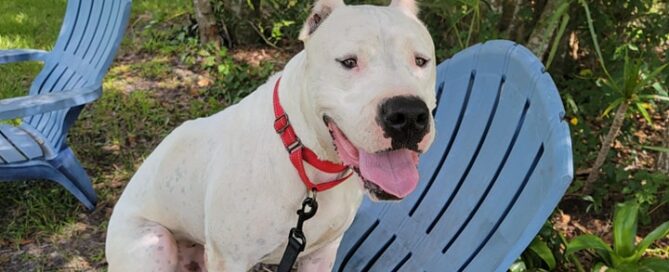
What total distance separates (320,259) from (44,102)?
66.3 inches

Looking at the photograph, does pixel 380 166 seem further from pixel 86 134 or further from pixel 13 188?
pixel 86 134

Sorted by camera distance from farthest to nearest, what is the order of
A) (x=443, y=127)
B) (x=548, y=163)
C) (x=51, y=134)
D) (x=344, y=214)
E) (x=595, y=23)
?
(x=51, y=134) → (x=595, y=23) → (x=443, y=127) → (x=344, y=214) → (x=548, y=163)

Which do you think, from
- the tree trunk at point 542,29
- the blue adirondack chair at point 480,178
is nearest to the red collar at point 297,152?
the blue adirondack chair at point 480,178

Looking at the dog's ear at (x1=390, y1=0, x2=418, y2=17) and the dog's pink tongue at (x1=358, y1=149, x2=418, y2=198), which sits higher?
the dog's ear at (x1=390, y1=0, x2=418, y2=17)

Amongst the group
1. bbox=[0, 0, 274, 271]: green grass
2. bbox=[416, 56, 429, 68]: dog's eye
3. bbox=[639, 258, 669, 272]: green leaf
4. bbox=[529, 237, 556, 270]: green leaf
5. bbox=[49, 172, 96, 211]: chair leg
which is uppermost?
bbox=[416, 56, 429, 68]: dog's eye

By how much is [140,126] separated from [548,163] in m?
3.17

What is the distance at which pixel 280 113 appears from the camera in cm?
189

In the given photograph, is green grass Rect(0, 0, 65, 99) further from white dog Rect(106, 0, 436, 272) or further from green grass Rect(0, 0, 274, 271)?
white dog Rect(106, 0, 436, 272)

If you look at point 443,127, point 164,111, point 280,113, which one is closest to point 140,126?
point 164,111

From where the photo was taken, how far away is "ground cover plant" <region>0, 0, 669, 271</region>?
9.56 feet

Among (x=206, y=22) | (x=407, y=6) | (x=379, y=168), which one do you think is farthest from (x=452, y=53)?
(x=206, y=22)

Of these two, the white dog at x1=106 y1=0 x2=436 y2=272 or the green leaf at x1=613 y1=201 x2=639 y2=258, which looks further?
the green leaf at x1=613 y1=201 x2=639 y2=258

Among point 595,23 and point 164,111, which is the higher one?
point 595,23

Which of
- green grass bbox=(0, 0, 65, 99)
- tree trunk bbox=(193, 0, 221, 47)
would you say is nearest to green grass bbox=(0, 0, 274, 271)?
green grass bbox=(0, 0, 65, 99)
